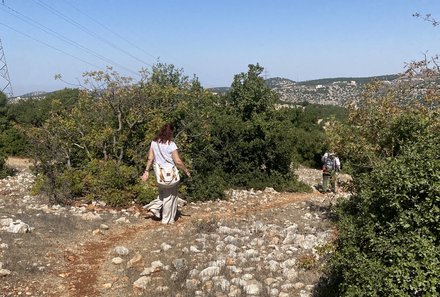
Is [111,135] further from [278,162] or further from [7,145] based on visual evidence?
[7,145]

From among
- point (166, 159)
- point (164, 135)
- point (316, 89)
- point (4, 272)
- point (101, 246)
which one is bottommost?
point (101, 246)

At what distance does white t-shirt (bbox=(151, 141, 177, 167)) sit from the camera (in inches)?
362

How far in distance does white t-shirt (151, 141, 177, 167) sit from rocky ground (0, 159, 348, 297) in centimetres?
140

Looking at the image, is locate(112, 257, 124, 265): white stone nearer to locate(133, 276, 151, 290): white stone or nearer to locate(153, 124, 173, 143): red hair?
locate(133, 276, 151, 290): white stone

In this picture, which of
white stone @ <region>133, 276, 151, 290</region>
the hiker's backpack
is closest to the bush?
white stone @ <region>133, 276, 151, 290</region>

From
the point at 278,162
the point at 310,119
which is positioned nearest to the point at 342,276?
the point at 278,162

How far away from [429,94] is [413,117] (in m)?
2.56

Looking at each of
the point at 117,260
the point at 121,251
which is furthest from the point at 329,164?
the point at 117,260

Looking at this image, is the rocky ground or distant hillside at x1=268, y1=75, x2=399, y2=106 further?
distant hillside at x1=268, y1=75, x2=399, y2=106

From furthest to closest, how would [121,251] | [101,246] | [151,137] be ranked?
[151,137]
[101,246]
[121,251]

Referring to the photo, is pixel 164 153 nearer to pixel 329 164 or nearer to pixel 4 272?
pixel 4 272

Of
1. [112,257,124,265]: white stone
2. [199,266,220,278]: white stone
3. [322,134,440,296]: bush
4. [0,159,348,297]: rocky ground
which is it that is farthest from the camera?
[112,257,124,265]: white stone

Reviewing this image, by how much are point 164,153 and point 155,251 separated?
235cm

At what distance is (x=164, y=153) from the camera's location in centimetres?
918
